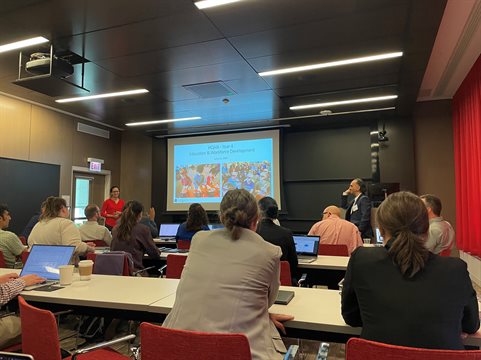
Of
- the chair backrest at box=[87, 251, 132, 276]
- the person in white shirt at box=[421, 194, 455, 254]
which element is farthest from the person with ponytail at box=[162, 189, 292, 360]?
the person in white shirt at box=[421, 194, 455, 254]

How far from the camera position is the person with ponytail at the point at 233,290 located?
140 centimetres

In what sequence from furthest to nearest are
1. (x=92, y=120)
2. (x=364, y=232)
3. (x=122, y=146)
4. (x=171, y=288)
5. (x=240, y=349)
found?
(x=122, y=146) → (x=92, y=120) → (x=364, y=232) → (x=171, y=288) → (x=240, y=349)

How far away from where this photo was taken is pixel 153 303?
1.83 metres

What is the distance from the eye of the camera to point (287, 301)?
71.2 inches

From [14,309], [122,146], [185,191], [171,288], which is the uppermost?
[122,146]

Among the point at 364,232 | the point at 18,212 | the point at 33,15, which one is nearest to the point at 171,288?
the point at 33,15

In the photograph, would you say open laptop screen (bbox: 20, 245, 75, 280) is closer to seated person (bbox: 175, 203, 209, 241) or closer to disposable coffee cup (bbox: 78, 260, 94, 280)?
disposable coffee cup (bbox: 78, 260, 94, 280)

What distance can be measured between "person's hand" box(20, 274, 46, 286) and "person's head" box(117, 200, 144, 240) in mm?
1259

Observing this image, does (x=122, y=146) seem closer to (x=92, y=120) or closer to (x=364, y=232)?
(x=92, y=120)

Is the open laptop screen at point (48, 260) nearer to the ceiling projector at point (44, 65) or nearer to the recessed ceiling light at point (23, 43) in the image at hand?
the ceiling projector at point (44, 65)

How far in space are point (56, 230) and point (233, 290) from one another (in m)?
2.39

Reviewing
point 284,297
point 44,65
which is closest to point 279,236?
point 284,297

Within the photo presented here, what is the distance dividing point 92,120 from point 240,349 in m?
7.80

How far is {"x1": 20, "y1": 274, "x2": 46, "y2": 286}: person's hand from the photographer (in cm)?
222
